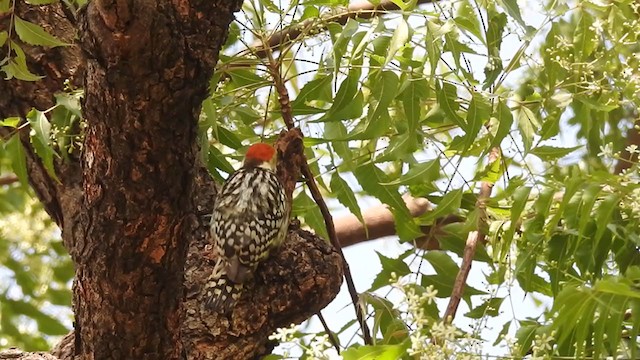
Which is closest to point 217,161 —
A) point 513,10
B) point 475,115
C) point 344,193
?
point 344,193

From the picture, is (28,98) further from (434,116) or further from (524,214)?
(524,214)

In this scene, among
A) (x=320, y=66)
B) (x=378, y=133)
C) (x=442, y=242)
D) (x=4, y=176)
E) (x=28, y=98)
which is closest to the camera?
(x=378, y=133)

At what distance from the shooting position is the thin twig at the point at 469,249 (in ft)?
8.87

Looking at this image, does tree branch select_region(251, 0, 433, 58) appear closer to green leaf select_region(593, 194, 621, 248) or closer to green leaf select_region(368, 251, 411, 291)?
green leaf select_region(368, 251, 411, 291)

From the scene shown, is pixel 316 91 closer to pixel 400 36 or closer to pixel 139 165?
pixel 400 36

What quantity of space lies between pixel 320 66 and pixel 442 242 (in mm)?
754

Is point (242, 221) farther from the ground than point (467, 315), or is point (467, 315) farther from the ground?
point (242, 221)

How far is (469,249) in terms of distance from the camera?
291 cm

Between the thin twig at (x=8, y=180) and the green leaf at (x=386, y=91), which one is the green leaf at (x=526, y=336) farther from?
the thin twig at (x=8, y=180)

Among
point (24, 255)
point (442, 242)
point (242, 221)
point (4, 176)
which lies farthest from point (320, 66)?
point (4, 176)

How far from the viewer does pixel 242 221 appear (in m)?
2.94

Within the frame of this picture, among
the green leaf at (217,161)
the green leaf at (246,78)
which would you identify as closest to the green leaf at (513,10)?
the green leaf at (246,78)

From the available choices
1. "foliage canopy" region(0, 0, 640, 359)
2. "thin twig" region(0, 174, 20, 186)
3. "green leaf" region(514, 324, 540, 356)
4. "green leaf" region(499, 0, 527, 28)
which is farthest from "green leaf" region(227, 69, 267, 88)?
"thin twig" region(0, 174, 20, 186)

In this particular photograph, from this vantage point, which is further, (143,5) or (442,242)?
(442,242)
